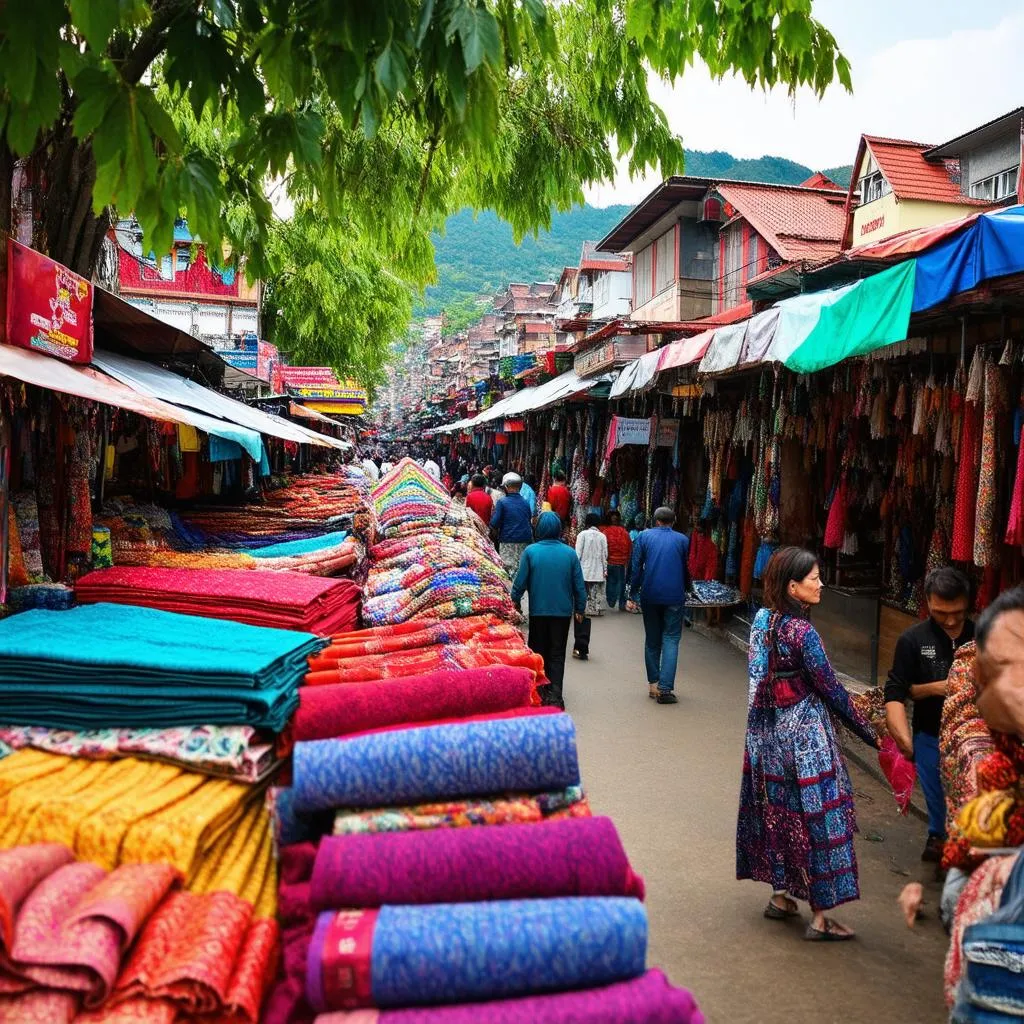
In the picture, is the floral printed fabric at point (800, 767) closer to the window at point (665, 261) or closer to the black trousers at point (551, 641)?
the black trousers at point (551, 641)

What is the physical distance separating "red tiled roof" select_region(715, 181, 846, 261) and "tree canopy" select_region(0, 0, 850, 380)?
16625mm

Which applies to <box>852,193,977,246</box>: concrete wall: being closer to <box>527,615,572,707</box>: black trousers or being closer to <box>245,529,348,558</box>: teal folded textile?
<box>527,615,572,707</box>: black trousers

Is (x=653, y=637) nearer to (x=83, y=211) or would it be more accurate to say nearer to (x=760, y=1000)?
(x=760, y=1000)

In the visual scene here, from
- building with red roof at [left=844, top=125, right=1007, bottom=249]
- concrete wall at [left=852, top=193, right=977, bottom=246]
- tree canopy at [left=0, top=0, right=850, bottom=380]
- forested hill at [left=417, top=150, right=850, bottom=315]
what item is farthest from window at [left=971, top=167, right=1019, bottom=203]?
forested hill at [left=417, top=150, right=850, bottom=315]

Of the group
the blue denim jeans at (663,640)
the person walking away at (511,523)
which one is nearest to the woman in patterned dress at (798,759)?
the blue denim jeans at (663,640)

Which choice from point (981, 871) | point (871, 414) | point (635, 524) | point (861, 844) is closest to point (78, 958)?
point (981, 871)

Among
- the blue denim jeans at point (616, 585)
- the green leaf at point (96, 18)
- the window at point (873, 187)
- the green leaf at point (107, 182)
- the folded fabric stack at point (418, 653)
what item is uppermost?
the window at point (873, 187)

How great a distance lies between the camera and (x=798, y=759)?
3865 mm

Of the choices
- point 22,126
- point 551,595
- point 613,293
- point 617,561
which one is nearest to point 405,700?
point 22,126

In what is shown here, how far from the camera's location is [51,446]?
4332 millimetres

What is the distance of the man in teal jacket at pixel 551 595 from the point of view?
23.8 ft

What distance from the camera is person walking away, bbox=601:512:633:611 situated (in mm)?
12336

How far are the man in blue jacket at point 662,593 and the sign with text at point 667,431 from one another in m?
3.70

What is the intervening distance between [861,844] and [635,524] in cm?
869
